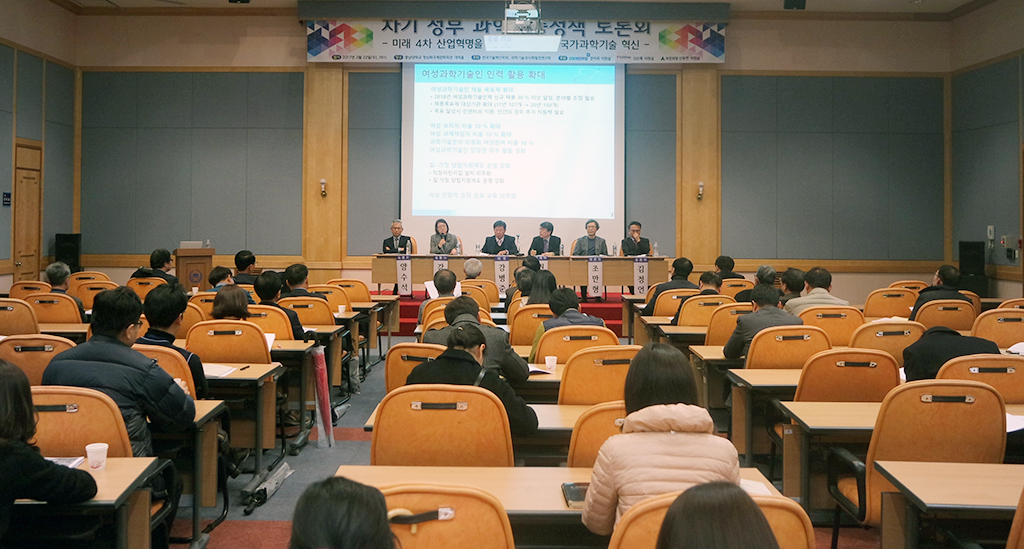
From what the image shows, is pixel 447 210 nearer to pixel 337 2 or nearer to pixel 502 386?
pixel 337 2

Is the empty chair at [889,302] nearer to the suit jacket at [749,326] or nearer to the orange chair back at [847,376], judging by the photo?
the suit jacket at [749,326]

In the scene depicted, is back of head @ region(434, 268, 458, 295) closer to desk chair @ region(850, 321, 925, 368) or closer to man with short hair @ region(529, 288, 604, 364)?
man with short hair @ region(529, 288, 604, 364)

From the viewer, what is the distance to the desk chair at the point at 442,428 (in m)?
2.38

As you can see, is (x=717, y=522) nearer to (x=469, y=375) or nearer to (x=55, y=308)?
(x=469, y=375)

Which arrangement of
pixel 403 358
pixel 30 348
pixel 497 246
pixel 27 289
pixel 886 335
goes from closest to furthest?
pixel 403 358 → pixel 30 348 → pixel 886 335 → pixel 27 289 → pixel 497 246

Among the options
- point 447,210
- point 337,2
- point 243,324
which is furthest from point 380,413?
point 337,2

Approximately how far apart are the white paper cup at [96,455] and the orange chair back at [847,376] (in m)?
2.71

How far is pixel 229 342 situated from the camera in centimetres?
396

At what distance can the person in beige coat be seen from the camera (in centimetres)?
175

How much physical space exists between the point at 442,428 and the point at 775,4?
10.7 m

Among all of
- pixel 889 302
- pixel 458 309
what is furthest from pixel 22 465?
pixel 889 302

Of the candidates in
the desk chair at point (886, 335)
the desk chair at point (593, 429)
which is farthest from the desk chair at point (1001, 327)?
the desk chair at point (593, 429)

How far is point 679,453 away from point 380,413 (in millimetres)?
1060

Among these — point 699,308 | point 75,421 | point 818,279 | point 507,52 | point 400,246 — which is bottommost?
point 75,421
